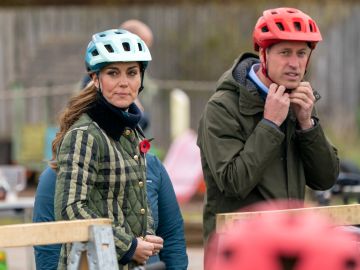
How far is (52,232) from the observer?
3559 mm

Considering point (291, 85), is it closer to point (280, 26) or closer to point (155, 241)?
point (280, 26)

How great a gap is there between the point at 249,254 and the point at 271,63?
278 centimetres

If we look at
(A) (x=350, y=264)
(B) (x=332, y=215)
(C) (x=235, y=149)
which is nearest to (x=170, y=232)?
(C) (x=235, y=149)

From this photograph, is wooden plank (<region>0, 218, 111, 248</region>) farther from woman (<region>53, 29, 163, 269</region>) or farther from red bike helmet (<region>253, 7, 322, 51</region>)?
red bike helmet (<region>253, 7, 322, 51</region>)

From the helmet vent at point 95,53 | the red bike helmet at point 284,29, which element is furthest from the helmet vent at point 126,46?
the red bike helmet at point 284,29

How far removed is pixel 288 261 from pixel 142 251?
6.71 feet

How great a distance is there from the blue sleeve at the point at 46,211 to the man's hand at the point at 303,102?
1053 millimetres

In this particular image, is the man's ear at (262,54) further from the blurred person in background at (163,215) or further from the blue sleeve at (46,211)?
the blue sleeve at (46,211)

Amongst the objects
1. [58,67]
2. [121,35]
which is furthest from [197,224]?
[121,35]

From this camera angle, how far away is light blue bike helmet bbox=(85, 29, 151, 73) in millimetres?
4586

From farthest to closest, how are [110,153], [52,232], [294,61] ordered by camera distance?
[294,61] < [110,153] < [52,232]

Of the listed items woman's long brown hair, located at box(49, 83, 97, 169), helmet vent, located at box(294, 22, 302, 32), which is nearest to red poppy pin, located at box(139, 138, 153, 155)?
woman's long brown hair, located at box(49, 83, 97, 169)

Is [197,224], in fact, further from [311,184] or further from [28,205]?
[311,184]

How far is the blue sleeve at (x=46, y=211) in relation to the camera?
5.22 meters
